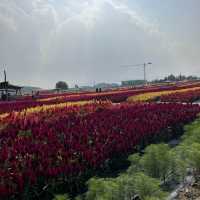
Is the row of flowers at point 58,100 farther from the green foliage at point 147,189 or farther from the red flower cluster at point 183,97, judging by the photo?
the green foliage at point 147,189

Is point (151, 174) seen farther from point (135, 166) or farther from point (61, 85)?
point (61, 85)

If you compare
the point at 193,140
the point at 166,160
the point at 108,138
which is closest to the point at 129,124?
the point at 108,138

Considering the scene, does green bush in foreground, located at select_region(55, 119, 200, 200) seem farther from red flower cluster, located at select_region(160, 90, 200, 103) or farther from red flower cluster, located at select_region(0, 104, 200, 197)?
red flower cluster, located at select_region(160, 90, 200, 103)

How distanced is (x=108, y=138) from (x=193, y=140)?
1814 millimetres

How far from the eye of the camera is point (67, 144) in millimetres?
7754

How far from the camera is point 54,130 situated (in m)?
9.27

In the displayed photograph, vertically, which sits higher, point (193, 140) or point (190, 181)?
point (193, 140)

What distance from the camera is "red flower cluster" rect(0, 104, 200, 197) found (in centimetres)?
603

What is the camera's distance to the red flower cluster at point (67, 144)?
603 centimetres

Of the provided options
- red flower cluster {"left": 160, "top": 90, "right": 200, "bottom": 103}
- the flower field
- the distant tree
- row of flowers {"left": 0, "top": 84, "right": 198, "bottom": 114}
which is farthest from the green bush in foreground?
the distant tree

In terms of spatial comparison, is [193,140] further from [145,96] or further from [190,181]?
[145,96]

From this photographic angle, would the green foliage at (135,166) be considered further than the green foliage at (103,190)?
Yes

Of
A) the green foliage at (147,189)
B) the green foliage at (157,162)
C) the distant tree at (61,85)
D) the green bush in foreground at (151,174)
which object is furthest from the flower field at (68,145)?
the distant tree at (61,85)

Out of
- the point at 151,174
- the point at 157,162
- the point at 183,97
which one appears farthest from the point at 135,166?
the point at 183,97
